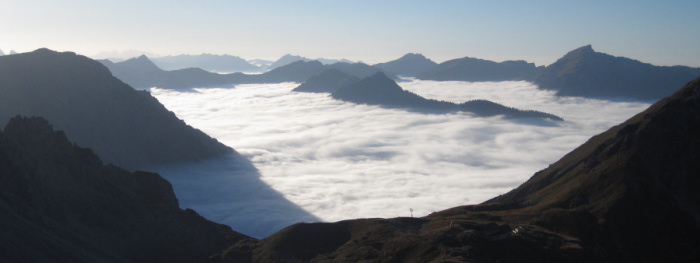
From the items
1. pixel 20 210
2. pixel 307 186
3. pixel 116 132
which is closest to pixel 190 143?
pixel 116 132

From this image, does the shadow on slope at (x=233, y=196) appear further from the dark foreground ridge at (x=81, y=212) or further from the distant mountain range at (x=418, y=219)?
the distant mountain range at (x=418, y=219)

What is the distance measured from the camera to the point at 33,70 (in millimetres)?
98875

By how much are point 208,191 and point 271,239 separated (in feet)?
171

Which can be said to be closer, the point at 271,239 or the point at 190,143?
the point at 271,239

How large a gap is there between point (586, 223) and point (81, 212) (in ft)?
119

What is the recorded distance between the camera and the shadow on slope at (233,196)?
243ft

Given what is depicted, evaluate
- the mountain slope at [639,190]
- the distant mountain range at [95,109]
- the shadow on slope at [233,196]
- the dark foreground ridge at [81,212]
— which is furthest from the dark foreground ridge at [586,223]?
the distant mountain range at [95,109]

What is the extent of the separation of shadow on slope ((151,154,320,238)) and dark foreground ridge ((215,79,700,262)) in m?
31.2

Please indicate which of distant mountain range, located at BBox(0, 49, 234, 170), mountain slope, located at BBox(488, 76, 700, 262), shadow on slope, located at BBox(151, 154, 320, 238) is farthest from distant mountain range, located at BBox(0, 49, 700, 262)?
distant mountain range, located at BBox(0, 49, 234, 170)

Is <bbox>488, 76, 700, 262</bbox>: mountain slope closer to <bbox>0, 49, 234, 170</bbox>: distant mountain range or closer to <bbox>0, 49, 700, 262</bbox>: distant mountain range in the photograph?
<bbox>0, 49, 700, 262</bbox>: distant mountain range

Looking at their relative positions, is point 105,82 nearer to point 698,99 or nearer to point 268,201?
point 268,201

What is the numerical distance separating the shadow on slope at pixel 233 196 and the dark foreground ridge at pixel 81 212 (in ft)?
77.9

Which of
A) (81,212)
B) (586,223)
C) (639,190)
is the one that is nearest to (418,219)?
(586,223)

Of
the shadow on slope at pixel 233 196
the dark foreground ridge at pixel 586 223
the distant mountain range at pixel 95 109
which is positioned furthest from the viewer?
the distant mountain range at pixel 95 109
